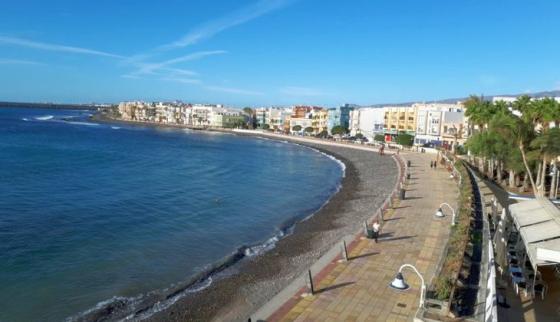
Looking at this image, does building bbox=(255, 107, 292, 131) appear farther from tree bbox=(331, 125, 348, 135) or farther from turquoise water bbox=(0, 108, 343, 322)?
turquoise water bbox=(0, 108, 343, 322)

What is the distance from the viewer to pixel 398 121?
329 feet

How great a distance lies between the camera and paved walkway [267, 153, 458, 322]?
10.8 meters

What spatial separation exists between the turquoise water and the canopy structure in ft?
35.6

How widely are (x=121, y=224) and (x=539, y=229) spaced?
2046cm

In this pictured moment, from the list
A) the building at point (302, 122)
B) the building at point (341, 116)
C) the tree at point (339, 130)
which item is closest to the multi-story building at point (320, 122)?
the building at point (302, 122)

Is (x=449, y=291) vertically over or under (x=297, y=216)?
over

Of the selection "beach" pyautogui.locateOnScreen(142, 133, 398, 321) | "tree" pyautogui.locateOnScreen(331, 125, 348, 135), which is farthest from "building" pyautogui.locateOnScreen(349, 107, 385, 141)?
"beach" pyautogui.locateOnScreen(142, 133, 398, 321)

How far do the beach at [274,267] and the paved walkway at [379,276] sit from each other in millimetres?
2419

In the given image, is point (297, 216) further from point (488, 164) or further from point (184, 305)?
point (488, 164)

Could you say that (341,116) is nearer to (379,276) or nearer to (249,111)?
(249,111)

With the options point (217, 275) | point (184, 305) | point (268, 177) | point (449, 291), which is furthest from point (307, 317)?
point (268, 177)

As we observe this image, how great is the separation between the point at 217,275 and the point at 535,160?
105 ft

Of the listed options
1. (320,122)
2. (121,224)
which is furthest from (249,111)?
(121,224)

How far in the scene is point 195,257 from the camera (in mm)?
19484
